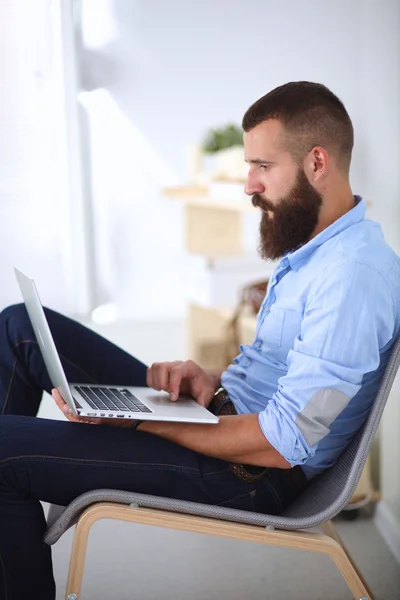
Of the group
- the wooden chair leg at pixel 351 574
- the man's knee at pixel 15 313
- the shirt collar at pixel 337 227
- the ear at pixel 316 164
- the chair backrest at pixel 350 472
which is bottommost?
the wooden chair leg at pixel 351 574

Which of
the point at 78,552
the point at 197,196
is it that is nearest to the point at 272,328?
the point at 78,552

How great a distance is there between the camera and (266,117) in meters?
1.42

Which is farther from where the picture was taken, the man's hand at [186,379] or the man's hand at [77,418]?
the man's hand at [186,379]

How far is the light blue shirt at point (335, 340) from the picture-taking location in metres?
1.21

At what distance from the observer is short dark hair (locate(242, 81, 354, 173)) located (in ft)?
4.56

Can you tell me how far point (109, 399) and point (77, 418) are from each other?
0.13 meters

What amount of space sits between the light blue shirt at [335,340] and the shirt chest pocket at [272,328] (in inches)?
0.5

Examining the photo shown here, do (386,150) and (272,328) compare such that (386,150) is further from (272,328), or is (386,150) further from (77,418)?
(77,418)

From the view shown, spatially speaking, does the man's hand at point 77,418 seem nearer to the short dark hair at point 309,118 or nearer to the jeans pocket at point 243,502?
the jeans pocket at point 243,502

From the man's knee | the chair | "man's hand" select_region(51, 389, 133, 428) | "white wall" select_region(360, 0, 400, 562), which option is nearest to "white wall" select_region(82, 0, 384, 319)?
"white wall" select_region(360, 0, 400, 562)

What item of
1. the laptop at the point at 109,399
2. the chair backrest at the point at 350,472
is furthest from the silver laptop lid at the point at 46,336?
the chair backrest at the point at 350,472

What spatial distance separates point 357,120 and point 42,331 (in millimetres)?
1325

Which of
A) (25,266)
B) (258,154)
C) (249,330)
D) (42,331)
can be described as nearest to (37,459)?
(42,331)

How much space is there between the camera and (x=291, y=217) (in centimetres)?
144
